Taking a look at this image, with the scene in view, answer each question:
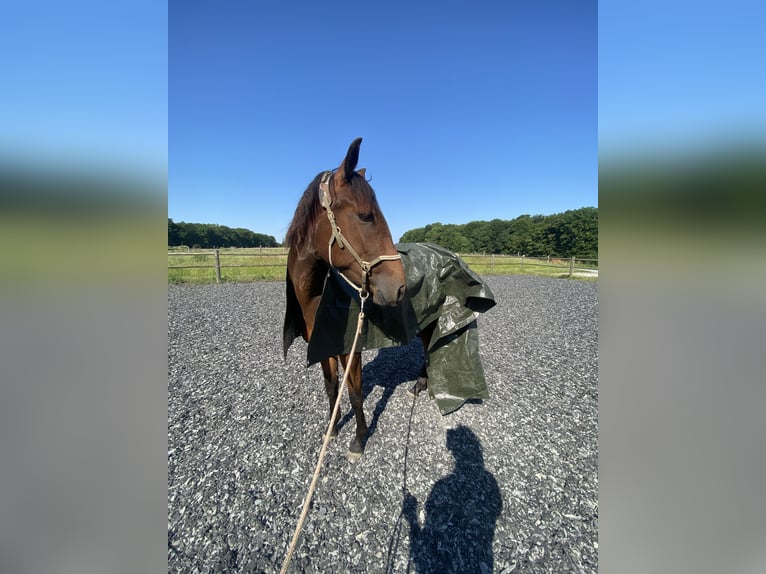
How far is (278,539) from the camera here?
7.44ft

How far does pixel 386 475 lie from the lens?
9.43 ft

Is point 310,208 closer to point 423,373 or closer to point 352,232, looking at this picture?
point 352,232

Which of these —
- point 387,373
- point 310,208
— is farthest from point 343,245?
point 387,373

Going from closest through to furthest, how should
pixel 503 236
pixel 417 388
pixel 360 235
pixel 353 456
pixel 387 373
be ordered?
pixel 360 235 < pixel 353 456 < pixel 417 388 < pixel 387 373 < pixel 503 236

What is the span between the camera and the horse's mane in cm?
224

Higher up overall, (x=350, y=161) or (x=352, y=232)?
(x=350, y=161)

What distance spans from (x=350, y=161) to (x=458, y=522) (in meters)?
2.96

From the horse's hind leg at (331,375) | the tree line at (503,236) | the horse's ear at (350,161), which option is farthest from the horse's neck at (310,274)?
the tree line at (503,236)

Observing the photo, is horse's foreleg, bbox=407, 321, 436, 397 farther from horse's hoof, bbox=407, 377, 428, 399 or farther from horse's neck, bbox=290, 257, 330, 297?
horse's neck, bbox=290, 257, 330, 297
